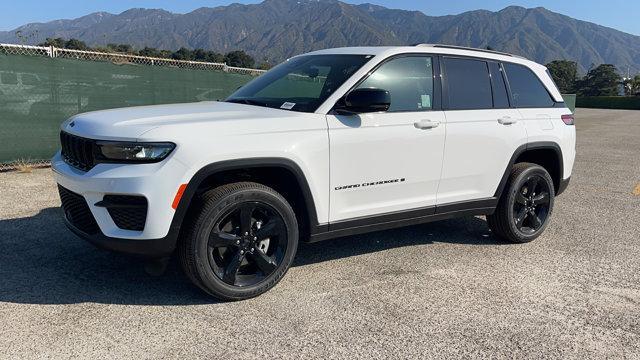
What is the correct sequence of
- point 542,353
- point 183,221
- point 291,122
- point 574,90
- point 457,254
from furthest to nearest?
point 574,90, point 457,254, point 291,122, point 183,221, point 542,353

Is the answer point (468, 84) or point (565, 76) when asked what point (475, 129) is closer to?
point (468, 84)

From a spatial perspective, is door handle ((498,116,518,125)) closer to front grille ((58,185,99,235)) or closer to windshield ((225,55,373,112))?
windshield ((225,55,373,112))

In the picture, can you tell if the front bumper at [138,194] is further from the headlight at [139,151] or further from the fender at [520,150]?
the fender at [520,150]

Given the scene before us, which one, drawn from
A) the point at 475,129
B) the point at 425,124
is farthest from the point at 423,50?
the point at 475,129

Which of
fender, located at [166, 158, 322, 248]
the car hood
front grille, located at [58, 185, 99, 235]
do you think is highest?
the car hood

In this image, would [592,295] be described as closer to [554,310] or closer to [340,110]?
[554,310]

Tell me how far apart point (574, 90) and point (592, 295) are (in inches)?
3763

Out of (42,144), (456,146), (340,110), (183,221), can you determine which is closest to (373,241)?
(456,146)

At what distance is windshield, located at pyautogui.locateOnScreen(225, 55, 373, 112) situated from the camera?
4.02 meters

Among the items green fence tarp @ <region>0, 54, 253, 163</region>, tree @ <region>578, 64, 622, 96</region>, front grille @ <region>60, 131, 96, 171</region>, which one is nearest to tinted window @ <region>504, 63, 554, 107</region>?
front grille @ <region>60, 131, 96, 171</region>

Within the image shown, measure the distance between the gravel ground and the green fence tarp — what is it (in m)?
3.31

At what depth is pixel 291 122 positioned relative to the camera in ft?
12.0

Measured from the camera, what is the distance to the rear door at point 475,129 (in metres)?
4.47

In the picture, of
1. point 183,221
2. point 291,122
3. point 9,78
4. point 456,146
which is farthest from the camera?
point 9,78
